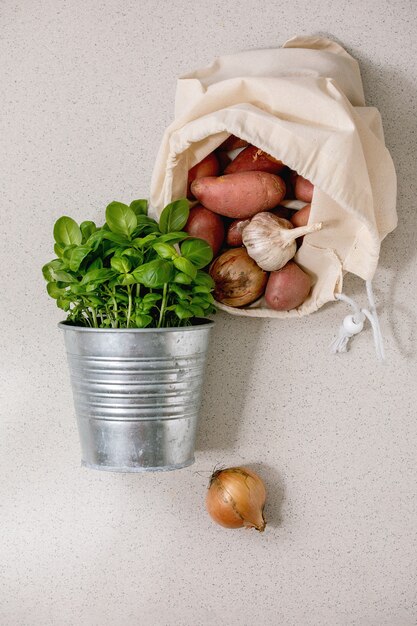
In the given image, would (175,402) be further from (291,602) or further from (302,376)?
(291,602)

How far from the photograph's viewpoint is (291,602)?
46.1 inches

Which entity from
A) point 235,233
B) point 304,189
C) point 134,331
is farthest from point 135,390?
point 304,189

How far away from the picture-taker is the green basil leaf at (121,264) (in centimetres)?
92

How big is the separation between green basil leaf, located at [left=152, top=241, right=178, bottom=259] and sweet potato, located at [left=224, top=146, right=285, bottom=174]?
0.21 meters

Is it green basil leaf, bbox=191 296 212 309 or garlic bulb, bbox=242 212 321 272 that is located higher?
garlic bulb, bbox=242 212 321 272

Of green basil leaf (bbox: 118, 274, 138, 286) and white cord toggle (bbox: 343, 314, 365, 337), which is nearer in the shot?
green basil leaf (bbox: 118, 274, 138, 286)

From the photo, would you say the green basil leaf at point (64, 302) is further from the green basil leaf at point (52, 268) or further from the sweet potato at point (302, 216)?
the sweet potato at point (302, 216)

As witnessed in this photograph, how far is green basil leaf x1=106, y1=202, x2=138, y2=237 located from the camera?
947 mm

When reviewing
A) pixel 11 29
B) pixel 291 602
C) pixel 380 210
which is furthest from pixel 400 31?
pixel 291 602

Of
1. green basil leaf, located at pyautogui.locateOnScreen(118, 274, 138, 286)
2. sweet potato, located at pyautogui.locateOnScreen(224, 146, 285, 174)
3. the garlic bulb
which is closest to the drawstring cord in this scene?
the garlic bulb

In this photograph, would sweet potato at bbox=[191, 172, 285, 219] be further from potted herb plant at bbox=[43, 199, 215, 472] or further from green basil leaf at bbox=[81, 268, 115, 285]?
green basil leaf at bbox=[81, 268, 115, 285]

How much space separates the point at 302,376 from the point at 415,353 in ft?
0.62

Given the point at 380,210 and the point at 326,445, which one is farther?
the point at 326,445

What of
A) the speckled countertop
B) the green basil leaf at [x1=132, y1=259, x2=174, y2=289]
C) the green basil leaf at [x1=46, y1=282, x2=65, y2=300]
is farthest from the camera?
the speckled countertop
